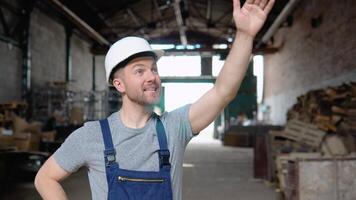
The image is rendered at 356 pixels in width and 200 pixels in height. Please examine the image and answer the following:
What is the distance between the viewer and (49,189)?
1483 millimetres

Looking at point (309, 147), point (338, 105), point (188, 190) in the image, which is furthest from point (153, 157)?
point (338, 105)

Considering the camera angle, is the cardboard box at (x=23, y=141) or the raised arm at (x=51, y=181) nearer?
the raised arm at (x=51, y=181)

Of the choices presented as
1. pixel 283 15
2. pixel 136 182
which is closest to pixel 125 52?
pixel 136 182

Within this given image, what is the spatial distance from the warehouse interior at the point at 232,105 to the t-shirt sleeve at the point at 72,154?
197 cm

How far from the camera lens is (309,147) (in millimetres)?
7027

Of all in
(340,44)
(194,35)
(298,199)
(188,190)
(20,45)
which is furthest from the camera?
(194,35)

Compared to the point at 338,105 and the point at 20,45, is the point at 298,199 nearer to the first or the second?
the point at 338,105

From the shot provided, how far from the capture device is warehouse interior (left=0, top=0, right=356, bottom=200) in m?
6.39

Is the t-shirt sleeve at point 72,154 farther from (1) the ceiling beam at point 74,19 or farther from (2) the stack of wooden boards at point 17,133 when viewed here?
(1) the ceiling beam at point 74,19

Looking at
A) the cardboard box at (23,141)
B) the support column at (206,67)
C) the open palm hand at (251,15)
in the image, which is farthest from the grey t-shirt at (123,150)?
the support column at (206,67)

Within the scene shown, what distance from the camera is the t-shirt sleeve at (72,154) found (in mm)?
1478

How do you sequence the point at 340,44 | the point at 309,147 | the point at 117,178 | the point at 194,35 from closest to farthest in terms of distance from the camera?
the point at 117,178 < the point at 309,147 < the point at 340,44 < the point at 194,35

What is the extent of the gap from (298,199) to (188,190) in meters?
2.18

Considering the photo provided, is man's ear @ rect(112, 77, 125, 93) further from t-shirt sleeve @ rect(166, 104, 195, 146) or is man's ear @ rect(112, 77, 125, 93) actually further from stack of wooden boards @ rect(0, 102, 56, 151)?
stack of wooden boards @ rect(0, 102, 56, 151)
